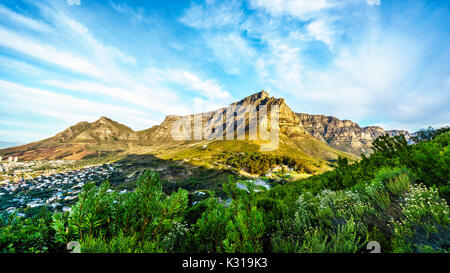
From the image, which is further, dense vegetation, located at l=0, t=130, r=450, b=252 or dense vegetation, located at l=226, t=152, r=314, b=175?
dense vegetation, located at l=226, t=152, r=314, b=175

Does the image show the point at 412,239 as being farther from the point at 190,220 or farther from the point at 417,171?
the point at 190,220

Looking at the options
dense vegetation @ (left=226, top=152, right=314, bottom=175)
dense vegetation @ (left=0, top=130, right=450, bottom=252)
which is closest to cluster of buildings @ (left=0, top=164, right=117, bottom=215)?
dense vegetation @ (left=226, top=152, right=314, bottom=175)

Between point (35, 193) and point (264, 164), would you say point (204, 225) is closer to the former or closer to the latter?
point (264, 164)

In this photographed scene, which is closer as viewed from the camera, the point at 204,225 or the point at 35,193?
the point at 204,225

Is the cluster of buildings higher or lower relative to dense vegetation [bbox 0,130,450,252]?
lower

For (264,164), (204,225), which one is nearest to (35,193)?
(264,164)

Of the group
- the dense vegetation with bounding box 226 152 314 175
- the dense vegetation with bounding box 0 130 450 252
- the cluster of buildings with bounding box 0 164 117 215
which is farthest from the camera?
the dense vegetation with bounding box 226 152 314 175

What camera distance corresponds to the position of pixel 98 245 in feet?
7.34

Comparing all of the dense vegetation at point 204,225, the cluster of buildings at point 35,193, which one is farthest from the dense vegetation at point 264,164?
the dense vegetation at point 204,225

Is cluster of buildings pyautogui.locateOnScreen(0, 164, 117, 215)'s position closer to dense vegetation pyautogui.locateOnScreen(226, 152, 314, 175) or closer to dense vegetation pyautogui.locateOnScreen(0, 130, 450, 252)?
dense vegetation pyautogui.locateOnScreen(226, 152, 314, 175)

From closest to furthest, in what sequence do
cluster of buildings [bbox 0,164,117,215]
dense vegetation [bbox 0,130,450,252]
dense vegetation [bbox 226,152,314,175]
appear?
dense vegetation [bbox 0,130,450,252] < cluster of buildings [bbox 0,164,117,215] < dense vegetation [bbox 226,152,314,175]
